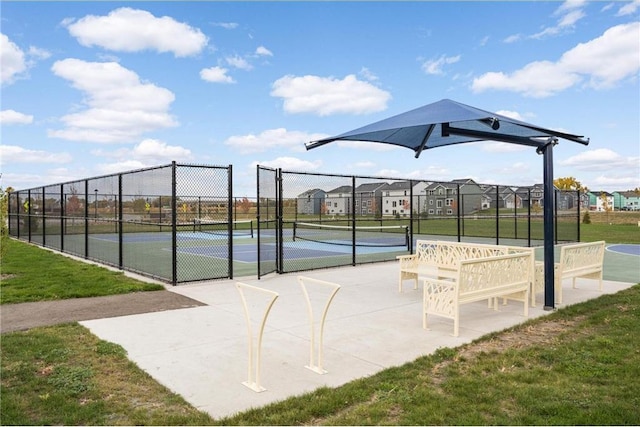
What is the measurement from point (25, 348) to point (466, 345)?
4727 mm

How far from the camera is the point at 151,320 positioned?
623 centimetres

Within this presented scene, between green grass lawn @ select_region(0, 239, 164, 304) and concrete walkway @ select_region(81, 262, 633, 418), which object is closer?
concrete walkway @ select_region(81, 262, 633, 418)

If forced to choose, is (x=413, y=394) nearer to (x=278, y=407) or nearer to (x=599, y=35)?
(x=278, y=407)

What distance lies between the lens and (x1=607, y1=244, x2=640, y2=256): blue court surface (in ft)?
52.5

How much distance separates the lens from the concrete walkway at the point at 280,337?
399 centimetres

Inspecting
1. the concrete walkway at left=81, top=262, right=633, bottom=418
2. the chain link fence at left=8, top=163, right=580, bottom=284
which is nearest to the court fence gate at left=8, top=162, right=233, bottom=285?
the chain link fence at left=8, top=163, right=580, bottom=284

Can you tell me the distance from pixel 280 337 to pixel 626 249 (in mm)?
16522

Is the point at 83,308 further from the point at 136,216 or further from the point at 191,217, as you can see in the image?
the point at 191,217

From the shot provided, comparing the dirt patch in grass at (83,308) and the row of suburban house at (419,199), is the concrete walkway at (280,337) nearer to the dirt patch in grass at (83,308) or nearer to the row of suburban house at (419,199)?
the dirt patch in grass at (83,308)

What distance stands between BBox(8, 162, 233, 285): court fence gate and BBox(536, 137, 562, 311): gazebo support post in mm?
5541

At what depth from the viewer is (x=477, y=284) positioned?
6.12 m

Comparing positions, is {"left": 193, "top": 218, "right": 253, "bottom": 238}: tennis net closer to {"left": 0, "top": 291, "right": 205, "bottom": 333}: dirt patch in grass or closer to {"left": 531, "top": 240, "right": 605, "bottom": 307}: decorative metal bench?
{"left": 0, "top": 291, "right": 205, "bottom": 333}: dirt patch in grass

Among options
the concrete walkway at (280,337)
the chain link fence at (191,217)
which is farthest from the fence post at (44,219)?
the concrete walkway at (280,337)

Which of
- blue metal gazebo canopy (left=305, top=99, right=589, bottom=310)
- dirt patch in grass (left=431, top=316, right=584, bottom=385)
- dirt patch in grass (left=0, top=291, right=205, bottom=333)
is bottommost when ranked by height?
dirt patch in grass (left=431, top=316, right=584, bottom=385)
